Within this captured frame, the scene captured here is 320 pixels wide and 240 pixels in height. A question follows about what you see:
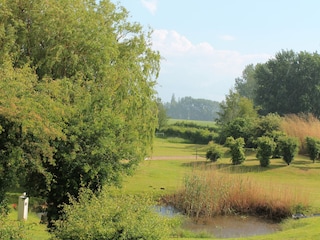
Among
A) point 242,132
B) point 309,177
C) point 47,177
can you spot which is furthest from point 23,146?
point 242,132

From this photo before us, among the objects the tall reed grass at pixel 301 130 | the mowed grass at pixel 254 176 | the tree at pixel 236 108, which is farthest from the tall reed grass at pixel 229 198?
the tree at pixel 236 108

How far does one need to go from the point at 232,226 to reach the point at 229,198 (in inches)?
75.0

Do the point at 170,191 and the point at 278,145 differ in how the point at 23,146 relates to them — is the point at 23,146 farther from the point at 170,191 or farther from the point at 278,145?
the point at 278,145

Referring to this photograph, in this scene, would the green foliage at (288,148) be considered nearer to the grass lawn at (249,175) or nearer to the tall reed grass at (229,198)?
the grass lawn at (249,175)

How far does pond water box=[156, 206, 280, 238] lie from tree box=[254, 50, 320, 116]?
45.8 meters

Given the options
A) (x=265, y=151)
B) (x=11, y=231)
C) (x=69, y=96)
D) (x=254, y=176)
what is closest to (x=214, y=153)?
(x=265, y=151)

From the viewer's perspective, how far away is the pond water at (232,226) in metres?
14.9

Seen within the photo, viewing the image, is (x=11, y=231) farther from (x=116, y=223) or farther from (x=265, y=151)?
(x=265, y=151)

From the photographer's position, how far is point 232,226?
1575 centimetres

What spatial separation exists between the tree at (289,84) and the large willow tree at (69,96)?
43.0m

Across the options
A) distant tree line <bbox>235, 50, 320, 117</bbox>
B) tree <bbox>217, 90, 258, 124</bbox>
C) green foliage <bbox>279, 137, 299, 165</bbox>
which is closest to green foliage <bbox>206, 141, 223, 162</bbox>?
green foliage <bbox>279, 137, 299, 165</bbox>

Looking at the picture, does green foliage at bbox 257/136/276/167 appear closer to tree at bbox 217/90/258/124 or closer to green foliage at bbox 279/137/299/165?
green foliage at bbox 279/137/299/165

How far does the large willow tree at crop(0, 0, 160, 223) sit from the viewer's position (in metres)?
10.8

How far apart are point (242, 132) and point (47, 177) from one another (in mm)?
27831
